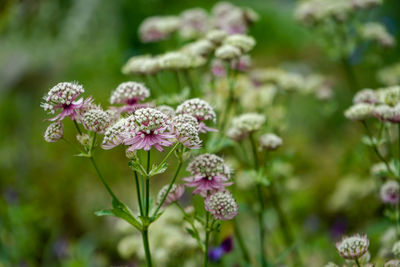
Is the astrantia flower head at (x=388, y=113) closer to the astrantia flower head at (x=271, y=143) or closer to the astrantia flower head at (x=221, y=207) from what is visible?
the astrantia flower head at (x=271, y=143)

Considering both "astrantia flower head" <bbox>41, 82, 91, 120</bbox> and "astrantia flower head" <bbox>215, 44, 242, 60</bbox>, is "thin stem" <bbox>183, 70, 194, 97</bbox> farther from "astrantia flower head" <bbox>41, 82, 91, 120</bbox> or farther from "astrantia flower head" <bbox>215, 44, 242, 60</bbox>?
"astrantia flower head" <bbox>41, 82, 91, 120</bbox>

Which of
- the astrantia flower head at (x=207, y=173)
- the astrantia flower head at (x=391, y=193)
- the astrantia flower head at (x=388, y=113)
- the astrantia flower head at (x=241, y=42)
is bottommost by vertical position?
the astrantia flower head at (x=391, y=193)

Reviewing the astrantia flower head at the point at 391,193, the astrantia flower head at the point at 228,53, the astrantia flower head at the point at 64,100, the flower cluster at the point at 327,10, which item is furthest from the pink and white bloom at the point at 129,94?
the flower cluster at the point at 327,10

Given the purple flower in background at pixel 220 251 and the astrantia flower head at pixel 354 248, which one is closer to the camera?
the astrantia flower head at pixel 354 248

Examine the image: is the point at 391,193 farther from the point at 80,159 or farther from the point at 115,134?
the point at 80,159

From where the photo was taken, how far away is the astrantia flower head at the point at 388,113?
1.69 metres

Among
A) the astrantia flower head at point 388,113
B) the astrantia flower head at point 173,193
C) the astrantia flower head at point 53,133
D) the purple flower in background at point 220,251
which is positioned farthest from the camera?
the purple flower in background at point 220,251

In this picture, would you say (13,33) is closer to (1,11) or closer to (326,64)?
(1,11)

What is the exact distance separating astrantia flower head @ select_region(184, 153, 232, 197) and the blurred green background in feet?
3.00

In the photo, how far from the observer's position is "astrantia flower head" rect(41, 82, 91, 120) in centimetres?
142

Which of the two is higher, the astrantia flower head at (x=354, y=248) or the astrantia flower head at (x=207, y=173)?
the astrantia flower head at (x=207, y=173)

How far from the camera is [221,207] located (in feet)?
4.65

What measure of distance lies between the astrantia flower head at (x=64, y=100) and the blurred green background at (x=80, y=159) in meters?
1.30

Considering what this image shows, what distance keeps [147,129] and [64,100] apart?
325 millimetres
